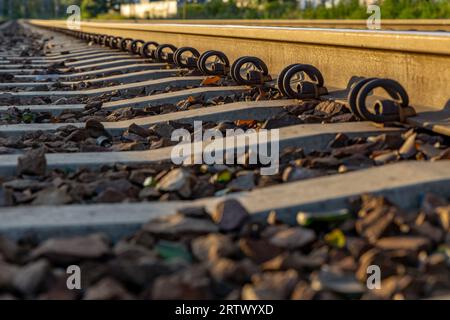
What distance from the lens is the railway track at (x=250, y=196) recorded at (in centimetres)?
238

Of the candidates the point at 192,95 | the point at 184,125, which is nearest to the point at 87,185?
the point at 184,125

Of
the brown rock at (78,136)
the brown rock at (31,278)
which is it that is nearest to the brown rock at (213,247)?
the brown rock at (31,278)

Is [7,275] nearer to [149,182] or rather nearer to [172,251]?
[172,251]

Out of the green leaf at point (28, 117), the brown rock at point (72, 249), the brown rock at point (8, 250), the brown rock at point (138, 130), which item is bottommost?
the green leaf at point (28, 117)

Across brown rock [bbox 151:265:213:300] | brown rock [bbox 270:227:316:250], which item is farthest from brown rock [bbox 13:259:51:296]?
brown rock [bbox 270:227:316:250]

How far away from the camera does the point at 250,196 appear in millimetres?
3078

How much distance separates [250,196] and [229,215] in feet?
0.95

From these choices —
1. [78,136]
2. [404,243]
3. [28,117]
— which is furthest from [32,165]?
[28,117]

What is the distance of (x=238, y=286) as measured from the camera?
239 centimetres

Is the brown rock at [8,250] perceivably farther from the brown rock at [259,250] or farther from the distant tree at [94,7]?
the distant tree at [94,7]

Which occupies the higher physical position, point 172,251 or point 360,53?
point 360,53
